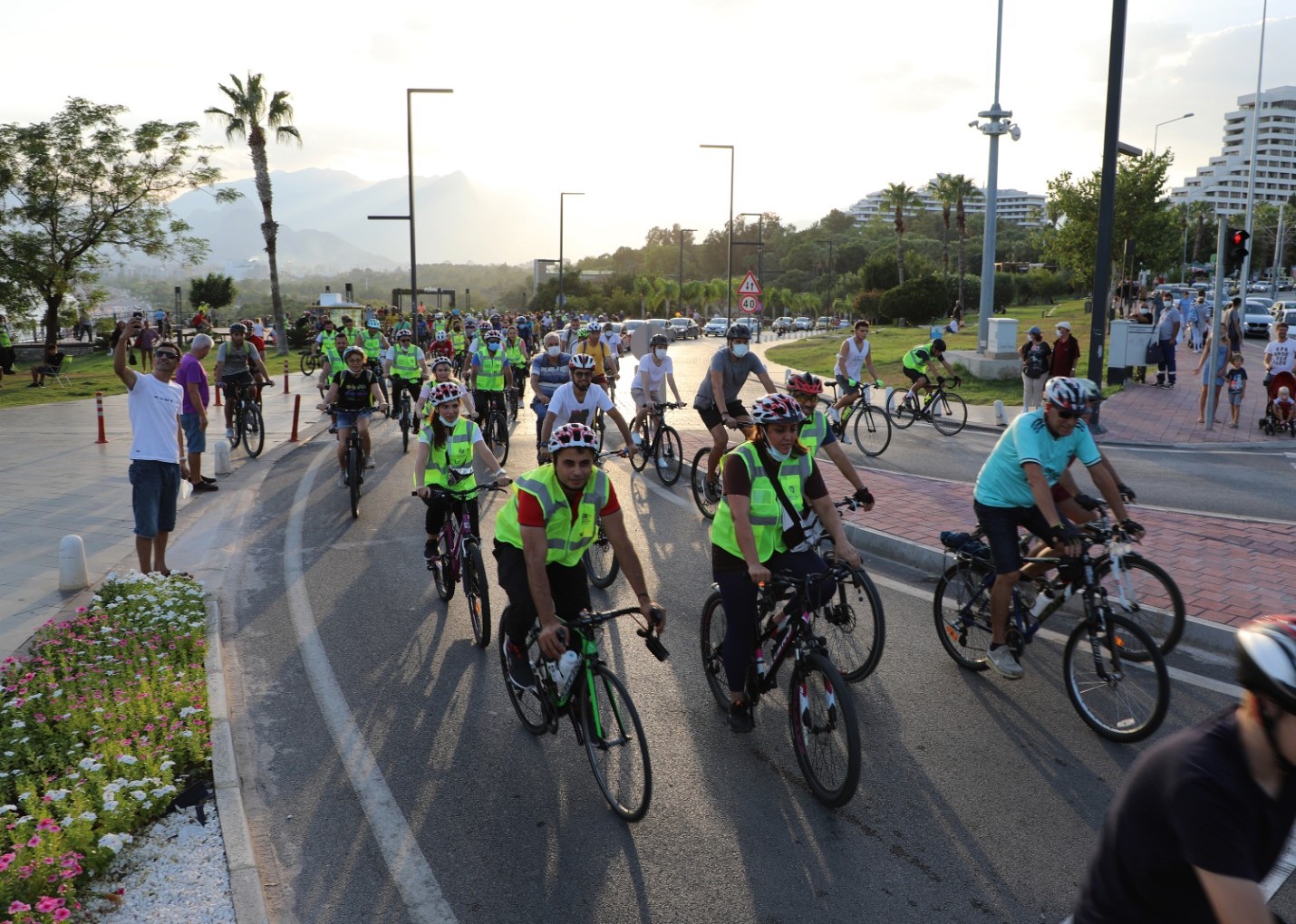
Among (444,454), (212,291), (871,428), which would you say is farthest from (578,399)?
(212,291)

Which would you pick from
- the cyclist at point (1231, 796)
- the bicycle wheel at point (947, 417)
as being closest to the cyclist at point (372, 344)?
the bicycle wheel at point (947, 417)

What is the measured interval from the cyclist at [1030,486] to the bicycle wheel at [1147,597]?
0.31m

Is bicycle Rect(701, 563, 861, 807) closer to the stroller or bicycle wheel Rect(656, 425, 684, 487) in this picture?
bicycle wheel Rect(656, 425, 684, 487)

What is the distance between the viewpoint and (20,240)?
33562 mm

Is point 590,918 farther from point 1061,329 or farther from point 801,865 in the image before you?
point 1061,329

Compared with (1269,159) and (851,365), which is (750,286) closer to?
(851,365)

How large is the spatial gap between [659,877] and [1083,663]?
2.90 m

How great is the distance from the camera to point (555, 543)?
5148mm

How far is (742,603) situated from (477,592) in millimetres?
2545

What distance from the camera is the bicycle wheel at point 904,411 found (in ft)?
56.6

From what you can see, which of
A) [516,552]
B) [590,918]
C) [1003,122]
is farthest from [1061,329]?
[590,918]

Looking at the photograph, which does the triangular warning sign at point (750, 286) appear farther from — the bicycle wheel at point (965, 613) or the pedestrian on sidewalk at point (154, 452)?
the bicycle wheel at point (965, 613)

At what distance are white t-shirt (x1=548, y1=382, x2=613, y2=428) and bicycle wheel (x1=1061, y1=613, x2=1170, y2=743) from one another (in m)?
5.31

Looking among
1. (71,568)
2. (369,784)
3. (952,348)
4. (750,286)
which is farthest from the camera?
(952,348)
